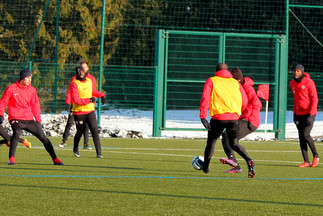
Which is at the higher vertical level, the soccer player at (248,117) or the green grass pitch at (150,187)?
the soccer player at (248,117)

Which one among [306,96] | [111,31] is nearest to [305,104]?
[306,96]

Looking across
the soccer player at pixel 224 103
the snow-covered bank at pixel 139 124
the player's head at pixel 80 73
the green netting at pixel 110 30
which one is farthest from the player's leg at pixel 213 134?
the green netting at pixel 110 30

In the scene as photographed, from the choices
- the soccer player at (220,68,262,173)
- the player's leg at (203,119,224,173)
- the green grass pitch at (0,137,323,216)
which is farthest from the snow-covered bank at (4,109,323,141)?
the player's leg at (203,119,224,173)

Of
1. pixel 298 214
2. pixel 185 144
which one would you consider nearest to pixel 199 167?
pixel 298 214

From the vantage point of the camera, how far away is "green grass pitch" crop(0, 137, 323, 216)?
23.9 feet

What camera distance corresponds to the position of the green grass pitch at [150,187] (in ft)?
23.9

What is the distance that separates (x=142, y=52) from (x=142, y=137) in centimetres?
1435

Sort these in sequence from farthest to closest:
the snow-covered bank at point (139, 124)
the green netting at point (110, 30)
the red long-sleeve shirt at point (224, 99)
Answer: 1. the green netting at point (110, 30)
2. the snow-covered bank at point (139, 124)
3. the red long-sleeve shirt at point (224, 99)

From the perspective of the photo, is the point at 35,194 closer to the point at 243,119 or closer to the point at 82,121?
the point at 243,119

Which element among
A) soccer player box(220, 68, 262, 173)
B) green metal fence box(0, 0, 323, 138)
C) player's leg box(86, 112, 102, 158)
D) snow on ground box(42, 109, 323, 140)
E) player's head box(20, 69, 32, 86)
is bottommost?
snow on ground box(42, 109, 323, 140)

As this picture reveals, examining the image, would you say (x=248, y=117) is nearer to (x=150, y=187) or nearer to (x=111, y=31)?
(x=150, y=187)

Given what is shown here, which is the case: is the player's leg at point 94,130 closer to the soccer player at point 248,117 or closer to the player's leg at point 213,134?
the soccer player at point 248,117

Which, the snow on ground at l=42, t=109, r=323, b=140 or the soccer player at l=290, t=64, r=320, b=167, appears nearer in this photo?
the soccer player at l=290, t=64, r=320, b=167

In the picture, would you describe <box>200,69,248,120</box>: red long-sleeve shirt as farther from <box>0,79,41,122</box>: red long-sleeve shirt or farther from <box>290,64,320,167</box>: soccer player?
<box>0,79,41,122</box>: red long-sleeve shirt
